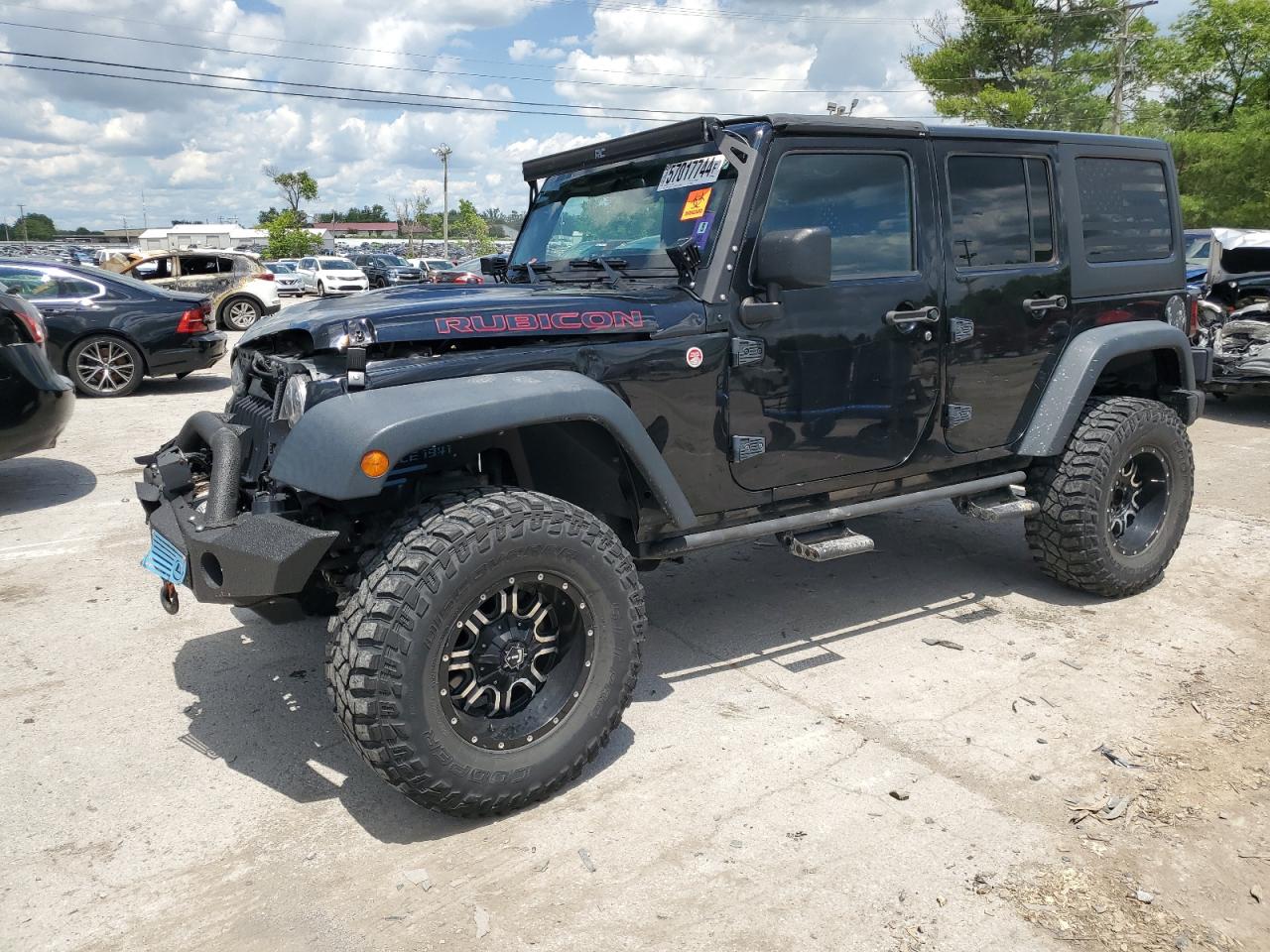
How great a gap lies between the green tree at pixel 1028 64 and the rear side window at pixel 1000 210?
1099 inches

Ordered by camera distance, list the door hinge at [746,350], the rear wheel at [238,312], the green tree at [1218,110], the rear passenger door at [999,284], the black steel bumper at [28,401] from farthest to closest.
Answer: the green tree at [1218,110], the rear wheel at [238,312], the black steel bumper at [28,401], the rear passenger door at [999,284], the door hinge at [746,350]

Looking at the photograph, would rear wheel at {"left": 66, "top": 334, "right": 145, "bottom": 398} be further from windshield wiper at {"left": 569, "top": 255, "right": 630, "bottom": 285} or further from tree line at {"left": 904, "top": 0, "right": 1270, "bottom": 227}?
tree line at {"left": 904, "top": 0, "right": 1270, "bottom": 227}

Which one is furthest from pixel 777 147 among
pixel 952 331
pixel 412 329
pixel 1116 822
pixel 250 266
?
pixel 250 266

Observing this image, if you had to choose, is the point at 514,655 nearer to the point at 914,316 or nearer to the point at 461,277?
the point at 914,316

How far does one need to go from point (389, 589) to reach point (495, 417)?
0.57 meters

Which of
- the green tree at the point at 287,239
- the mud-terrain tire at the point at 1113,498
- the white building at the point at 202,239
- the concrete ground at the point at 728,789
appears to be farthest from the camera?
the white building at the point at 202,239

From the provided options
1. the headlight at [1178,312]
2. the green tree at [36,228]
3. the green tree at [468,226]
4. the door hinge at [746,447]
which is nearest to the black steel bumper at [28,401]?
the door hinge at [746,447]

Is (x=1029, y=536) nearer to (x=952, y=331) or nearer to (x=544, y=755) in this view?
(x=952, y=331)

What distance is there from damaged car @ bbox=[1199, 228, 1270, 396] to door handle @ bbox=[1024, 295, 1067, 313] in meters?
4.89

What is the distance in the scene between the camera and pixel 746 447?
3.53m

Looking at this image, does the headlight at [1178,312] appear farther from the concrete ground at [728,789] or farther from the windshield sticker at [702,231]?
the windshield sticker at [702,231]

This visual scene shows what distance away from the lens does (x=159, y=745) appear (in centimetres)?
342

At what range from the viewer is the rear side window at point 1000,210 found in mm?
4102

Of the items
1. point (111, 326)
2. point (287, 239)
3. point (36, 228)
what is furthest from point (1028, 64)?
point (36, 228)
